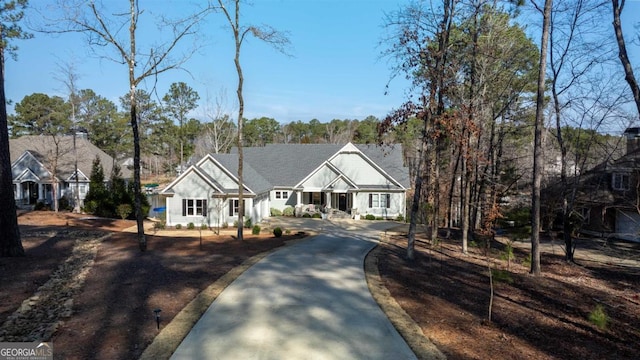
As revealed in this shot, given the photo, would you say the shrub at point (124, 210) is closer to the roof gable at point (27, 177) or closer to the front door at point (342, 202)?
the roof gable at point (27, 177)

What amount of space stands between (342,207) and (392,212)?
4.44 metres

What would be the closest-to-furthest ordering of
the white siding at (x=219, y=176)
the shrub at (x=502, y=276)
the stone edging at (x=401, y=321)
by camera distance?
the stone edging at (x=401, y=321)
the shrub at (x=502, y=276)
the white siding at (x=219, y=176)

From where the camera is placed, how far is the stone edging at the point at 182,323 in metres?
6.72

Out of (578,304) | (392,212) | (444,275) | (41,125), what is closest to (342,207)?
(392,212)

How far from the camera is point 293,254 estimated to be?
16094 mm

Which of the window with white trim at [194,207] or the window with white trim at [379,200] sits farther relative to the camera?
the window with white trim at [379,200]

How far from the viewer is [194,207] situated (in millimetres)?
28016

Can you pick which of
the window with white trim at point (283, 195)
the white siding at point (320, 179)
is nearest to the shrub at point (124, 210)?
the window with white trim at point (283, 195)

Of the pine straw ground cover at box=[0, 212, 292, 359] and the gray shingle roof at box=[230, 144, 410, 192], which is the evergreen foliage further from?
the pine straw ground cover at box=[0, 212, 292, 359]

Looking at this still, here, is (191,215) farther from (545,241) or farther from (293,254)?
(545,241)

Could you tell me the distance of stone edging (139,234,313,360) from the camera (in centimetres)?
672

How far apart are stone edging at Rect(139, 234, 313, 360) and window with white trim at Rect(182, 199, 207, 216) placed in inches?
650

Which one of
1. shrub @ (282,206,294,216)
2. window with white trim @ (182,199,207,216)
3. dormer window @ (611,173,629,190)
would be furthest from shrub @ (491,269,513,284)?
shrub @ (282,206,294,216)

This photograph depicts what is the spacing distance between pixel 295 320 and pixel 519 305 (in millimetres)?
5847
